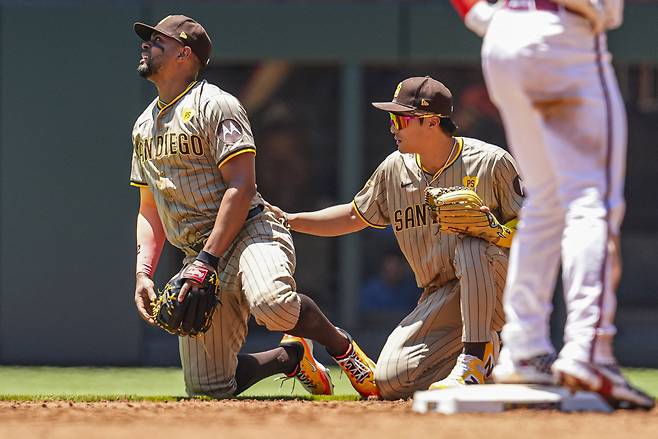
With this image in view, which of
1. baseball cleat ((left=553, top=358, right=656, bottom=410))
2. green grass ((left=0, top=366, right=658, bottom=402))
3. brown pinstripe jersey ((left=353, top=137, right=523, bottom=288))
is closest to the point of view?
baseball cleat ((left=553, top=358, right=656, bottom=410))

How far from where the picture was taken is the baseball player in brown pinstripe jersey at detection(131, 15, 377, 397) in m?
5.41

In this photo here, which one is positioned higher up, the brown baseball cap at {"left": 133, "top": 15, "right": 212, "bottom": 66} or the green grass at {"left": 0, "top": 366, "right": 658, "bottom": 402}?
the brown baseball cap at {"left": 133, "top": 15, "right": 212, "bottom": 66}

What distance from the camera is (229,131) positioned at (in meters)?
5.45

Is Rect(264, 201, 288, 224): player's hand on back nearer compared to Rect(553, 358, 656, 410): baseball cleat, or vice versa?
Rect(553, 358, 656, 410): baseball cleat

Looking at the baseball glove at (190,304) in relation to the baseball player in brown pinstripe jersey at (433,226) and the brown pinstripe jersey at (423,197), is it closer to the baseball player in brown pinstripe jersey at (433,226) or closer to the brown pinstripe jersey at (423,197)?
the baseball player in brown pinstripe jersey at (433,226)

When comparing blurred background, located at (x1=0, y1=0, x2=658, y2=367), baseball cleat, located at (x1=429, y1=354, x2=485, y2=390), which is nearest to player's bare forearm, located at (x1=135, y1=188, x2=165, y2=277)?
baseball cleat, located at (x1=429, y1=354, x2=485, y2=390)

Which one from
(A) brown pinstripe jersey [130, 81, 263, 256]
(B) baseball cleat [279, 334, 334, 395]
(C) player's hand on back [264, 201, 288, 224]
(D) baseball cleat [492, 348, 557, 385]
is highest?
(A) brown pinstripe jersey [130, 81, 263, 256]

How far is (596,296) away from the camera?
11.9 feet

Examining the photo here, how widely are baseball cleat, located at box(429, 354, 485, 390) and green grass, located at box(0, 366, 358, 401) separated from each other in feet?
2.01

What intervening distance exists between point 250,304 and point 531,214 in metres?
1.82

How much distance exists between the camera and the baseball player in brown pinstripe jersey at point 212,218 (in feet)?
17.7

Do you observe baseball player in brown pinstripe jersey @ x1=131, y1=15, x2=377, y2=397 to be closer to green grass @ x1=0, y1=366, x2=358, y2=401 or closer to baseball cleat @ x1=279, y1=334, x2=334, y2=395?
baseball cleat @ x1=279, y1=334, x2=334, y2=395

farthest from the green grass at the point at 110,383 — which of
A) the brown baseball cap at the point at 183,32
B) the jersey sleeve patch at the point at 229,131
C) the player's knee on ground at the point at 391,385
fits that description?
the brown baseball cap at the point at 183,32

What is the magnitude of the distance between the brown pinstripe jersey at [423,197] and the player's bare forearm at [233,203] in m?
0.71
